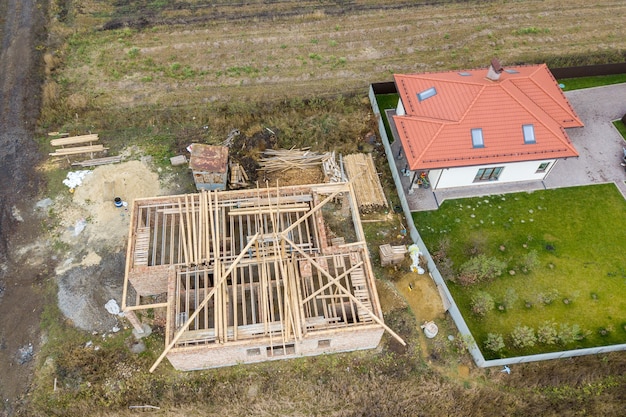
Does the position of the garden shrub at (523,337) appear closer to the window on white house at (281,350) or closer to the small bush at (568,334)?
the small bush at (568,334)

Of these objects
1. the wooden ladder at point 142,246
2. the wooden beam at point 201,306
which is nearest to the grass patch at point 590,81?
the wooden beam at point 201,306

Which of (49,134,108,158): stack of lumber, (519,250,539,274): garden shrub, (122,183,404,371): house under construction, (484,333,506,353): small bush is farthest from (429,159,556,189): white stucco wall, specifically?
(49,134,108,158): stack of lumber

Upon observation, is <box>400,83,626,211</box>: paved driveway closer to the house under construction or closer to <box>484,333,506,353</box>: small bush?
the house under construction

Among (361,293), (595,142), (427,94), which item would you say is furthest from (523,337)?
(595,142)

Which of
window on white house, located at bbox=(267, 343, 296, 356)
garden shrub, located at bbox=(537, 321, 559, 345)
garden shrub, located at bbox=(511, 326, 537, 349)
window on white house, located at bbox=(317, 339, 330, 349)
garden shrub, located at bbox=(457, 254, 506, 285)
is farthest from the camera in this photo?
garden shrub, located at bbox=(457, 254, 506, 285)

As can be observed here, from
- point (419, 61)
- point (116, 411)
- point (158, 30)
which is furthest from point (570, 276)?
point (158, 30)
